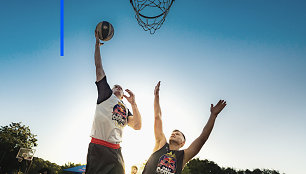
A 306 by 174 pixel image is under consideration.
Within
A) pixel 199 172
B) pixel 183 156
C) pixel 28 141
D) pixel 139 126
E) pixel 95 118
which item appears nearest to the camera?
pixel 95 118

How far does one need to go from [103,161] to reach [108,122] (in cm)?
57

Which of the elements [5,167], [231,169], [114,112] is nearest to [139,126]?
[114,112]

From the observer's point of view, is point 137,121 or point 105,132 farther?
point 137,121

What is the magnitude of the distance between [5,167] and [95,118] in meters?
44.8

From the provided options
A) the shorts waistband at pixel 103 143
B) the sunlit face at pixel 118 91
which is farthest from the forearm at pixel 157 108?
the shorts waistband at pixel 103 143

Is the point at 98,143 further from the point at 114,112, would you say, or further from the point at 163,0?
the point at 163,0

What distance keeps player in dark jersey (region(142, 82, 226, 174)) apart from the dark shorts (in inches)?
26.0

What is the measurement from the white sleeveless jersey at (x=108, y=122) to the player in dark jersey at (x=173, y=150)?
0.77m

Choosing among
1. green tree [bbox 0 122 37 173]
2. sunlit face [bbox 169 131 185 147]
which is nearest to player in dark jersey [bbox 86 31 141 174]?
sunlit face [bbox 169 131 185 147]

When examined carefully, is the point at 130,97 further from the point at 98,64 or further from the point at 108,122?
the point at 108,122

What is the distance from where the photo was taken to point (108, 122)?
2.89 metres

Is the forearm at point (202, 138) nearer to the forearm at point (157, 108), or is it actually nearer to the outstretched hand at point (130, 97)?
the forearm at point (157, 108)

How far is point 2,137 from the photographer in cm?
3372

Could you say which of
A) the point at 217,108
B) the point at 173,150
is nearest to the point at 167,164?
the point at 173,150
